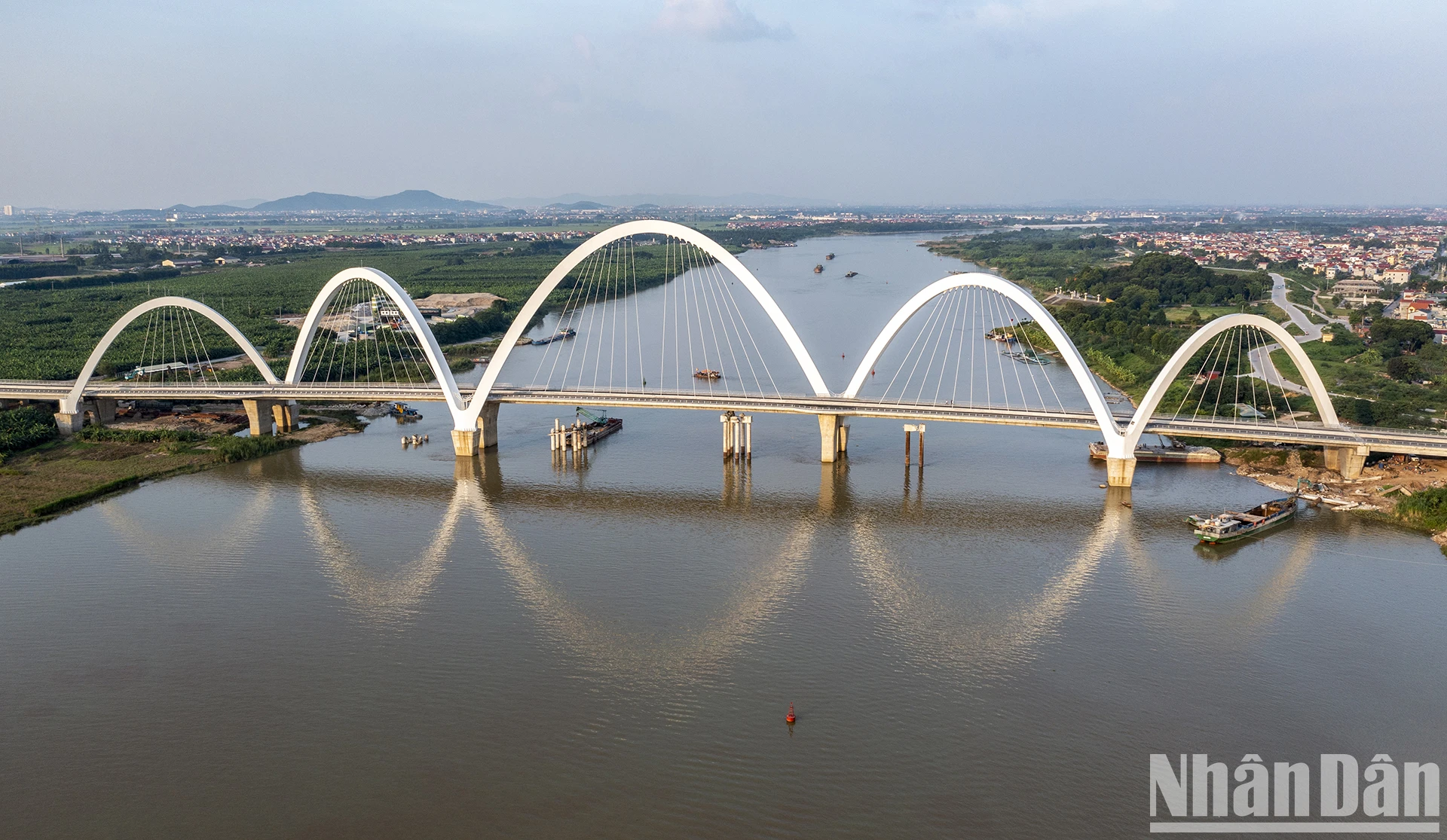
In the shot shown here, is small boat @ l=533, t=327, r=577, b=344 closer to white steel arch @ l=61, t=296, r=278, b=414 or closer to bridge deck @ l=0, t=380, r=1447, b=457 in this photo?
bridge deck @ l=0, t=380, r=1447, b=457

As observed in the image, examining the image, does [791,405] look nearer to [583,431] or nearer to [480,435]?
[583,431]

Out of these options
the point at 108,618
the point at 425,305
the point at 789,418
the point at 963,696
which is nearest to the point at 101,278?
the point at 425,305

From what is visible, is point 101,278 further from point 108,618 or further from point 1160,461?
point 1160,461

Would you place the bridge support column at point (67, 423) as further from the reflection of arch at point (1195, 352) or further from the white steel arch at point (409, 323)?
the reflection of arch at point (1195, 352)

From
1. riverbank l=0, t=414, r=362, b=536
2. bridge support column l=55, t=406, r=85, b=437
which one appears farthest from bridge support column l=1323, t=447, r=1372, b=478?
bridge support column l=55, t=406, r=85, b=437

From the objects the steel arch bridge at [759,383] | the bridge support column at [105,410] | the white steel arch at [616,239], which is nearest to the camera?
the steel arch bridge at [759,383]

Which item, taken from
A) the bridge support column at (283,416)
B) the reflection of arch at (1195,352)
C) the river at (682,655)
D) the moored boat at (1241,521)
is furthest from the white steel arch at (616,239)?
the moored boat at (1241,521)
